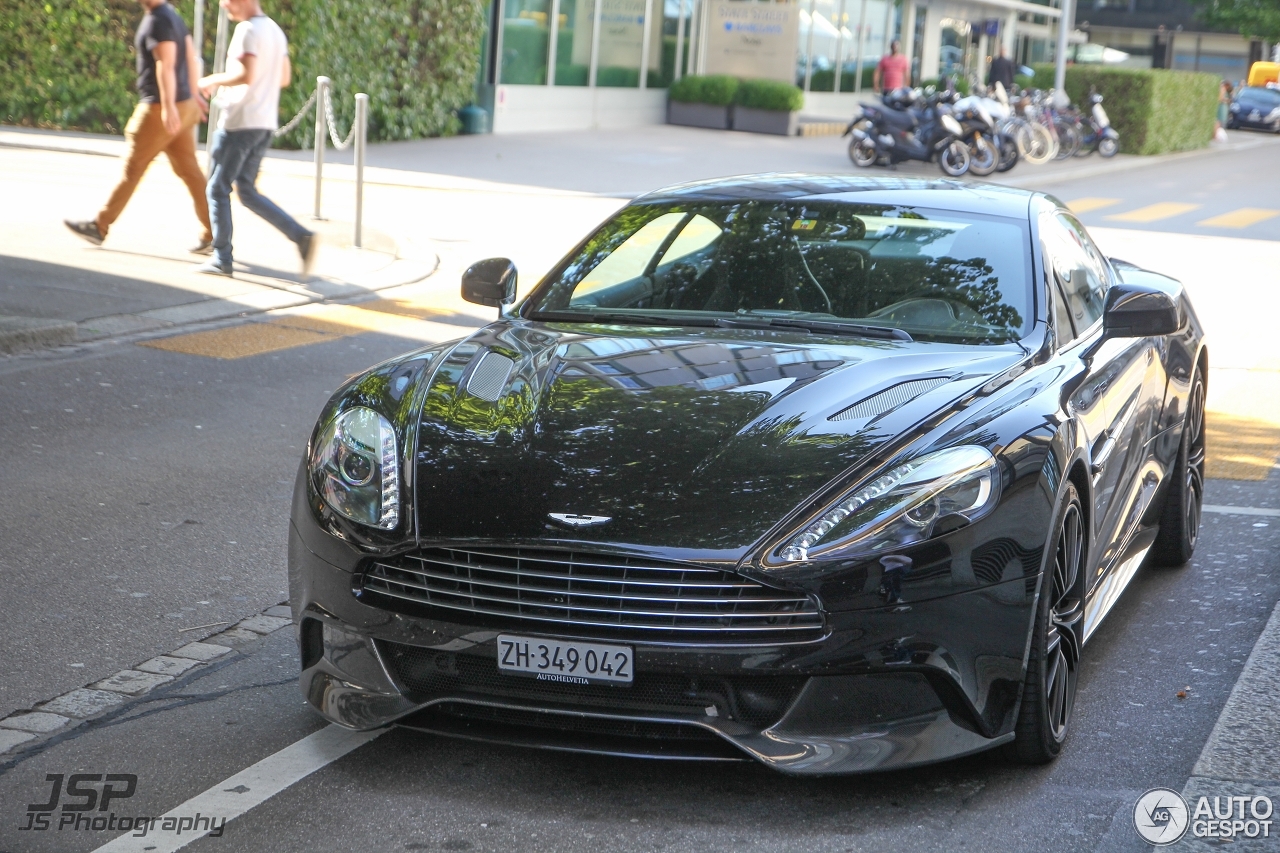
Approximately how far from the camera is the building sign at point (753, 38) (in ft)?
115

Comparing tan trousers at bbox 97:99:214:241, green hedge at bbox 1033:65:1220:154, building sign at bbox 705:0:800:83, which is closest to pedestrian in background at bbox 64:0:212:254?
tan trousers at bbox 97:99:214:241

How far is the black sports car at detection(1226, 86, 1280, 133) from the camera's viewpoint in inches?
2045

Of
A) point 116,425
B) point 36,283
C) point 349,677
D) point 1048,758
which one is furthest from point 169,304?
point 1048,758

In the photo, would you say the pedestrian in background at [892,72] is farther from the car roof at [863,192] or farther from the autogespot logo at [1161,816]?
the autogespot logo at [1161,816]

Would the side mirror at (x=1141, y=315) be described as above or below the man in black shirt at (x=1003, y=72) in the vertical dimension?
below

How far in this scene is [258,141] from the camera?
11.2 m

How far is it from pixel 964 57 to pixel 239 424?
152 ft

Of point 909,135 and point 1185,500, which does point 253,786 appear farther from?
point 909,135

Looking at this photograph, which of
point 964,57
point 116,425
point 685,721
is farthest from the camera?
point 964,57

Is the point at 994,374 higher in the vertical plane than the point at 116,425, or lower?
higher

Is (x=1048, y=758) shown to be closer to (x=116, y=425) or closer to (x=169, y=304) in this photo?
(x=116, y=425)

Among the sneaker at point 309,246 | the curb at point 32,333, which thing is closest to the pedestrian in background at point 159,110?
the sneaker at point 309,246

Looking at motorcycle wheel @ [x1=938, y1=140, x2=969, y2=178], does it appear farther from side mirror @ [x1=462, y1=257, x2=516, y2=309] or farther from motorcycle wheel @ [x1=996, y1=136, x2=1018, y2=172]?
side mirror @ [x1=462, y1=257, x2=516, y2=309]

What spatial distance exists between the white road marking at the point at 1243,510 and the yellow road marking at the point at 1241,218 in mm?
14118
